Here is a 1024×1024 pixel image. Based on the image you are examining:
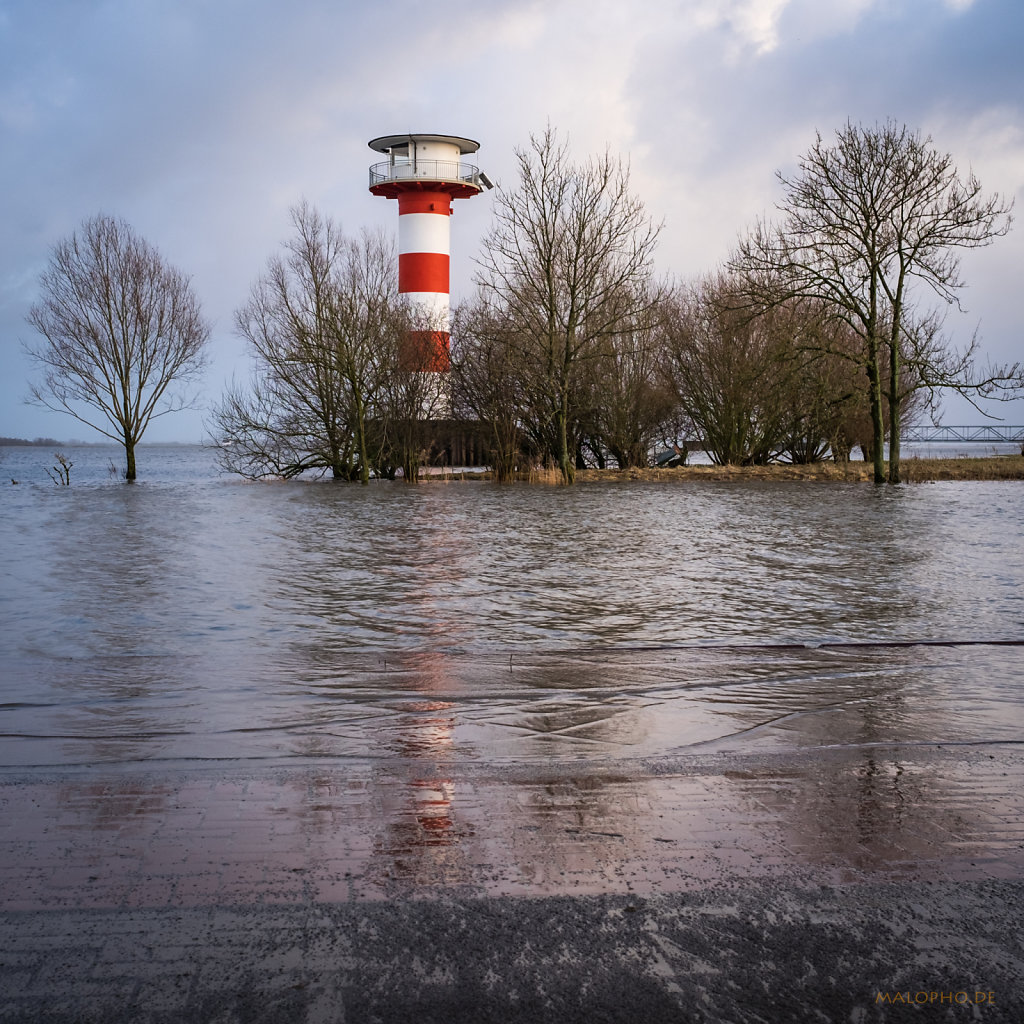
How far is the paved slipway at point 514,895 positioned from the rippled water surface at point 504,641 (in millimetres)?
624

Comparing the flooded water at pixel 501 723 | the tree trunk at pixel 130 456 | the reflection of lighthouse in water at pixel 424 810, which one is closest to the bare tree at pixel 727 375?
the tree trunk at pixel 130 456

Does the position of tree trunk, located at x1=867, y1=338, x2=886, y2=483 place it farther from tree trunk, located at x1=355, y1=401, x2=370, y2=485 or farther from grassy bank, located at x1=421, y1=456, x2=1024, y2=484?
tree trunk, located at x1=355, y1=401, x2=370, y2=485

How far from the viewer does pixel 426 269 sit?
3653cm

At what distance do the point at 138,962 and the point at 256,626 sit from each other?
518 cm

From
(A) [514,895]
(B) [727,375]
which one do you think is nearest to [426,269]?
(B) [727,375]

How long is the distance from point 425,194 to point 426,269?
394 cm

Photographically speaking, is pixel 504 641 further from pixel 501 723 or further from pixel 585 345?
pixel 585 345

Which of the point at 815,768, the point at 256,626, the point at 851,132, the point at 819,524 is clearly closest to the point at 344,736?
the point at 815,768

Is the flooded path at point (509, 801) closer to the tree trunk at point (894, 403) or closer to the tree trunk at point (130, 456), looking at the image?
the tree trunk at point (894, 403)

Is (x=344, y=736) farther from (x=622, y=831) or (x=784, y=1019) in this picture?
(x=784, y=1019)

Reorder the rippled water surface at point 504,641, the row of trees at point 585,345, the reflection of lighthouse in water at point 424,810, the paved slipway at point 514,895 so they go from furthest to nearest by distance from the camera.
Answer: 1. the row of trees at point 585,345
2. the rippled water surface at point 504,641
3. the reflection of lighthouse in water at point 424,810
4. the paved slipway at point 514,895

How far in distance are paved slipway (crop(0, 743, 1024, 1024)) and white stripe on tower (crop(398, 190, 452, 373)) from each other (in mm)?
27624

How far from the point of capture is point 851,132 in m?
25.7

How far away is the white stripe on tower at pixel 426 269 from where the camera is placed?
103 feet
